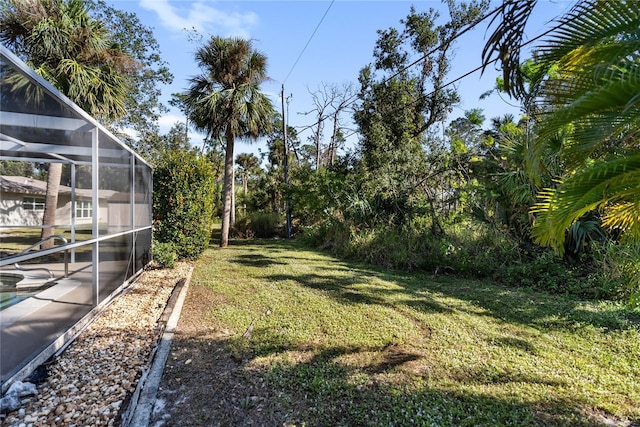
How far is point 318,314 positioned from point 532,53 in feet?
12.1

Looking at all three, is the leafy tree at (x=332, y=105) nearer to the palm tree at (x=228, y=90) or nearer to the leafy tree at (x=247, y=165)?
the palm tree at (x=228, y=90)

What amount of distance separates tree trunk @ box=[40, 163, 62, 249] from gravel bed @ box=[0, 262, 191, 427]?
3.90 meters

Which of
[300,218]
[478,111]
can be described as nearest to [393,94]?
[478,111]

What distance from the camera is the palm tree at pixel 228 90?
1083 cm

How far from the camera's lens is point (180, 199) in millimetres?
7660

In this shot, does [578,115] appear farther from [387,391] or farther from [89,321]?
[89,321]

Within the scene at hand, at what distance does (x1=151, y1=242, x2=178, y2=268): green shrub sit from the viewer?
23.3ft

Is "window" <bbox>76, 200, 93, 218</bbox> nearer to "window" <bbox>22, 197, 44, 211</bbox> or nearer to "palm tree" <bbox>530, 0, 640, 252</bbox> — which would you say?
"window" <bbox>22, 197, 44, 211</bbox>

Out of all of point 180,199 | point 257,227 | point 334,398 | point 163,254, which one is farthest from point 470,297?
point 257,227

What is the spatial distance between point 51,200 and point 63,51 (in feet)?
12.6

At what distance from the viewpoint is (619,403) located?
2.45m

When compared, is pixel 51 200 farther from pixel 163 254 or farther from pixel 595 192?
pixel 595 192

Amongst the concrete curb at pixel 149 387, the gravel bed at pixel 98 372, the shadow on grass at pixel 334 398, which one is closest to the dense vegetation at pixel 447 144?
the shadow on grass at pixel 334 398

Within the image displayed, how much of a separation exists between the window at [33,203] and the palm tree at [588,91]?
964cm
